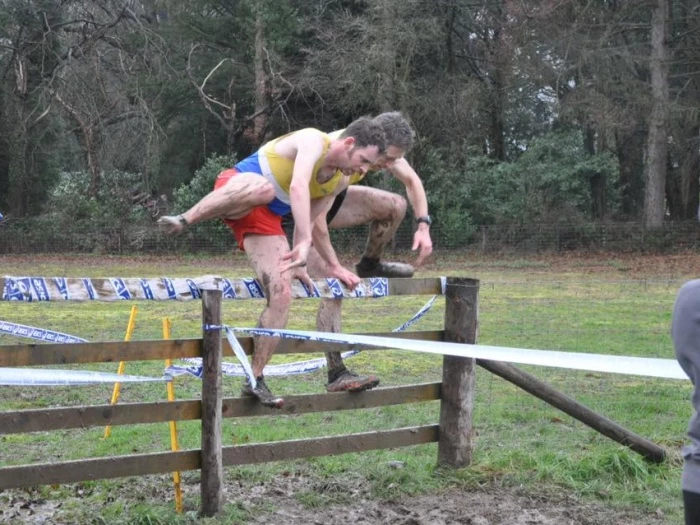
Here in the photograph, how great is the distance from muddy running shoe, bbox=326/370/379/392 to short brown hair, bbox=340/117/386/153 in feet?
4.47

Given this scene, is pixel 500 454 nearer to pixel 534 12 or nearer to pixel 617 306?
pixel 617 306

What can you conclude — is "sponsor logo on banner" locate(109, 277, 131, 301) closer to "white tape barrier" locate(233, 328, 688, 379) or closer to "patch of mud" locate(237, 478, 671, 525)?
"white tape barrier" locate(233, 328, 688, 379)

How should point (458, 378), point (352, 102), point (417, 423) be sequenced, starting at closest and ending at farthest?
point (458, 378), point (417, 423), point (352, 102)

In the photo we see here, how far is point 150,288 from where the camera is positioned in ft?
14.6

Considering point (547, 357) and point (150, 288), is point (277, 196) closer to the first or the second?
point (150, 288)

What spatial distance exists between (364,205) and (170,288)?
1533 mm

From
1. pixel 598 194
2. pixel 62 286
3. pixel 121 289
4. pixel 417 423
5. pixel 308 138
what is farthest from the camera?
pixel 598 194

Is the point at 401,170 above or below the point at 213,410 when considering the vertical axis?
above

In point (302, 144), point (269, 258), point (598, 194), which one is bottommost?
point (269, 258)

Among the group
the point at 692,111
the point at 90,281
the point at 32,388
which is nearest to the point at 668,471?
the point at 90,281

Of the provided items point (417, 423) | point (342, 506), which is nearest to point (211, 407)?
point (342, 506)

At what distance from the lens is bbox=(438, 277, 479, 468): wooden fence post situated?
17.5ft

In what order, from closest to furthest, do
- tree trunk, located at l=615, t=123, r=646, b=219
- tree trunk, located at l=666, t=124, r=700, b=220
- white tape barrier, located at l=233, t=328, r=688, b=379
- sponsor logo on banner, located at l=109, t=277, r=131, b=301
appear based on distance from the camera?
white tape barrier, located at l=233, t=328, r=688, b=379, sponsor logo on banner, located at l=109, t=277, r=131, b=301, tree trunk, located at l=666, t=124, r=700, b=220, tree trunk, located at l=615, t=123, r=646, b=219

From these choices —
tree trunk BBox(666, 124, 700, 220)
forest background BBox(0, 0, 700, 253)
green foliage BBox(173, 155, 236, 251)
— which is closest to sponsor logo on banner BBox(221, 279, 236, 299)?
forest background BBox(0, 0, 700, 253)
